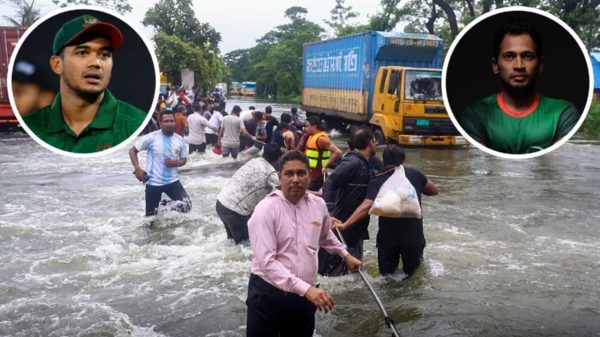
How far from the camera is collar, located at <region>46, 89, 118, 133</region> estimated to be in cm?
132

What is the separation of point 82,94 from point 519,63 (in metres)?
0.90

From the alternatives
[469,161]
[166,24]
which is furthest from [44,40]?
[469,161]

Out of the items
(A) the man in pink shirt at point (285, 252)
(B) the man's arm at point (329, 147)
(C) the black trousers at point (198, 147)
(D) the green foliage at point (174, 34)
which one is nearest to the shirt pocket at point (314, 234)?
(A) the man in pink shirt at point (285, 252)

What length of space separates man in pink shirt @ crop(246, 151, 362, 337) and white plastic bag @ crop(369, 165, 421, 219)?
1.82 m

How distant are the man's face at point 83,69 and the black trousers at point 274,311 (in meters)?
2.27

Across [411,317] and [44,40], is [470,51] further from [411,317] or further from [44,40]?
[411,317]

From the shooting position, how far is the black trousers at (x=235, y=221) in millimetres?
6355

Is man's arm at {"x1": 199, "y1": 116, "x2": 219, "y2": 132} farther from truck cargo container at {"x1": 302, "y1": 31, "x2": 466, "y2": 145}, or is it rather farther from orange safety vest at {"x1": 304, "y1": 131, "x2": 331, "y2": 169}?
orange safety vest at {"x1": 304, "y1": 131, "x2": 331, "y2": 169}

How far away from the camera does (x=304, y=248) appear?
133 inches

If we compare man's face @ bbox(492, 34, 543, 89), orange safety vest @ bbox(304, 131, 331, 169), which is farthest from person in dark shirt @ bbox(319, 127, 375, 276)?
man's face @ bbox(492, 34, 543, 89)

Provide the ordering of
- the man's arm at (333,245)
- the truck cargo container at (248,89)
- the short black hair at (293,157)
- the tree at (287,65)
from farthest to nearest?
1. the truck cargo container at (248,89)
2. the tree at (287,65)
3. the man's arm at (333,245)
4. the short black hair at (293,157)

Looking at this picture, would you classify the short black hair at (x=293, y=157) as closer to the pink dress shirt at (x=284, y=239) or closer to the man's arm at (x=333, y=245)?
the pink dress shirt at (x=284, y=239)

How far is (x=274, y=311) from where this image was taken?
11.3 feet

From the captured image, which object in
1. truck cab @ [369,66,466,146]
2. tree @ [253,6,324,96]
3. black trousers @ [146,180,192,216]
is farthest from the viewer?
tree @ [253,6,324,96]
